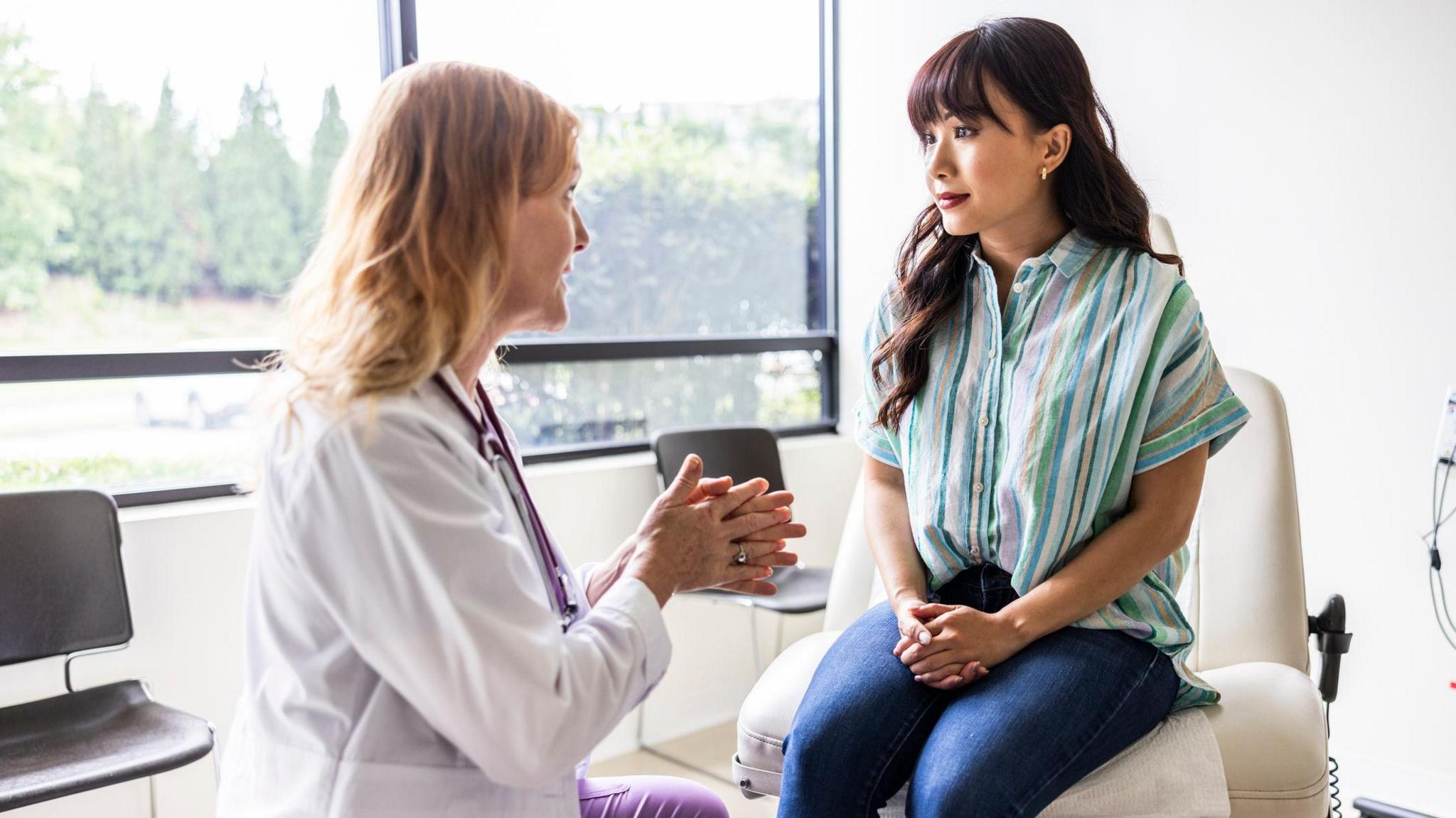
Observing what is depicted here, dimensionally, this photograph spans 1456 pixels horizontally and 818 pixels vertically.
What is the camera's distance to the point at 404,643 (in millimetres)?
842

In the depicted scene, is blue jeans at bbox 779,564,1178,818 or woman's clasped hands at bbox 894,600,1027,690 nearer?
blue jeans at bbox 779,564,1178,818

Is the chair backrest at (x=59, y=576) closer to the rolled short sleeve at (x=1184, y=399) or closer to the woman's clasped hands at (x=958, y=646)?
the woman's clasped hands at (x=958, y=646)

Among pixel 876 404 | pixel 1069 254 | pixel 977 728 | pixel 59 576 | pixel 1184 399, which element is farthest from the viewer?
pixel 59 576

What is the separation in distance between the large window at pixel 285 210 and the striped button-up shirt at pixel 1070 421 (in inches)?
43.2

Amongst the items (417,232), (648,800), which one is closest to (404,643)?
(417,232)

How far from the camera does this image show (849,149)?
12.3 feet

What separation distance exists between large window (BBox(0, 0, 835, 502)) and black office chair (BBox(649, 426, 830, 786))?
0.32 meters

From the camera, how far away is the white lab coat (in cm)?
85

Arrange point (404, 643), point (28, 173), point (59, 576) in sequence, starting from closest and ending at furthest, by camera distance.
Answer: point (404, 643), point (59, 576), point (28, 173)

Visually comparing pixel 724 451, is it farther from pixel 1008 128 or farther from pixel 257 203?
pixel 1008 128

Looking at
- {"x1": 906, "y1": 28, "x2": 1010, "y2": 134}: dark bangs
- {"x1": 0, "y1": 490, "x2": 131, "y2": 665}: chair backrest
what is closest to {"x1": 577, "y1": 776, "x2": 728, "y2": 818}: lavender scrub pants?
{"x1": 906, "y1": 28, "x2": 1010, "y2": 134}: dark bangs

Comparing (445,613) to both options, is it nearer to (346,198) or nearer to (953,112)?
(346,198)

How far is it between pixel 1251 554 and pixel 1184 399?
46cm

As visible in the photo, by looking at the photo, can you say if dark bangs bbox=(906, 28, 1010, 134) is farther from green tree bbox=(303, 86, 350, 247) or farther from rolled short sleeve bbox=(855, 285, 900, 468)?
green tree bbox=(303, 86, 350, 247)
